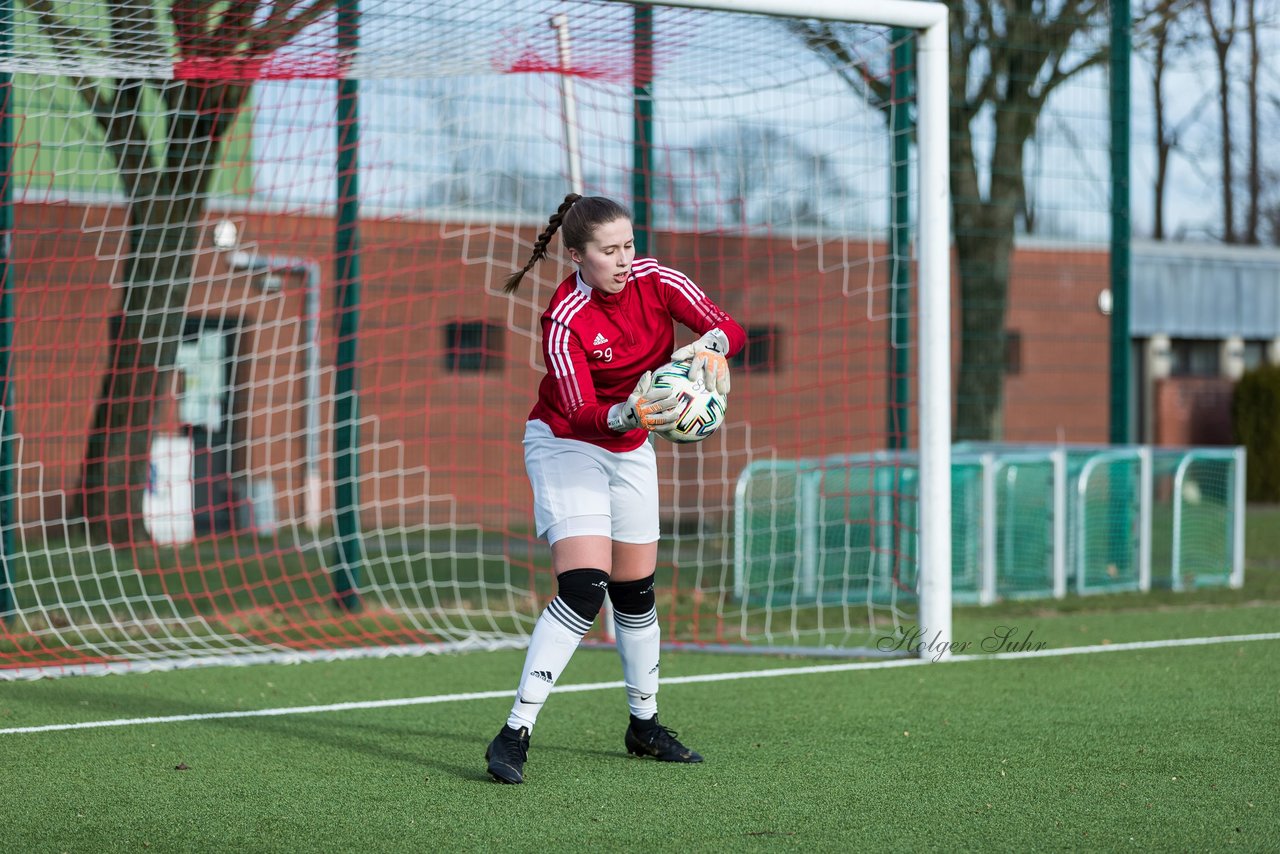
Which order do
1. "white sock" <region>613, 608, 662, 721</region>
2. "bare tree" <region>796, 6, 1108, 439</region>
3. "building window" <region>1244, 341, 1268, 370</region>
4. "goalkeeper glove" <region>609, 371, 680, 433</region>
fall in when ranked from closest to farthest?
"goalkeeper glove" <region>609, 371, 680, 433</region> → "white sock" <region>613, 608, 662, 721</region> → "bare tree" <region>796, 6, 1108, 439</region> → "building window" <region>1244, 341, 1268, 370</region>

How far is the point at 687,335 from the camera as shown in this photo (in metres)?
11.3

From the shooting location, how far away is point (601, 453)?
4125 millimetres

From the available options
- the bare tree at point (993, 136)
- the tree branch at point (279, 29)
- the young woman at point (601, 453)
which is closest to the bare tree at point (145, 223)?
the tree branch at point (279, 29)

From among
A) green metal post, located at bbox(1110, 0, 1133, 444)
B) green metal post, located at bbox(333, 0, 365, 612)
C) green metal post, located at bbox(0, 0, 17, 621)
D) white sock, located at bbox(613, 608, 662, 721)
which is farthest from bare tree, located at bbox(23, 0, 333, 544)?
green metal post, located at bbox(1110, 0, 1133, 444)

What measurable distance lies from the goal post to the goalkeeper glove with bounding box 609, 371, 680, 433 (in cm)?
272

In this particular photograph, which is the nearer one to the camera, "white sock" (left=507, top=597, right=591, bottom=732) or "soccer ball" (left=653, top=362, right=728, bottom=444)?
"soccer ball" (left=653, top=362, right=728, bottom=444)

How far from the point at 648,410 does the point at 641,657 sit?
3.16ft

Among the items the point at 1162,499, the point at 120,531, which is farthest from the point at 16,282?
the point at 1162,499

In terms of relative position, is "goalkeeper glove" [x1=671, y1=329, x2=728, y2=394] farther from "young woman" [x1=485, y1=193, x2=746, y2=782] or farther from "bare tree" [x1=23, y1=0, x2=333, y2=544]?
"bare tree" [x1=23, y1=0, x2=333, y2=544]

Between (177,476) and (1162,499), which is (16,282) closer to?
(177,476)

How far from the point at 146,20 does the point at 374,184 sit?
2339 millimetres

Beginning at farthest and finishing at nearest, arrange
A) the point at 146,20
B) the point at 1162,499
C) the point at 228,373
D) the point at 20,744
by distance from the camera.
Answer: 1. the point at 228,373
2. the point at 1162,499
3. the point at 146,20
4. the point at 20,744

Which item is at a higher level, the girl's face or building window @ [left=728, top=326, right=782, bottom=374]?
the girl's face

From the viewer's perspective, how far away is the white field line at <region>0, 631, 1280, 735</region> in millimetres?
4969
